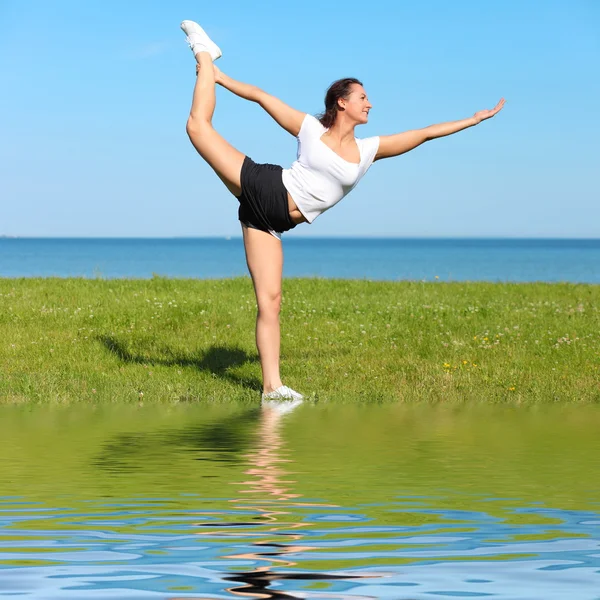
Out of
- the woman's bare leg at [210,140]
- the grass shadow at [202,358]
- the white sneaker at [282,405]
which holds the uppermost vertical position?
the woman's bare leg at [210,140]

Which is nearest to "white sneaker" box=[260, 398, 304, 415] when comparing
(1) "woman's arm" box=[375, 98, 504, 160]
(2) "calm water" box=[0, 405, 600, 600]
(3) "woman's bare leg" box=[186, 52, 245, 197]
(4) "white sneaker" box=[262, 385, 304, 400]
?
(4) "white sneaker" box=[262, 385, 304, 400]

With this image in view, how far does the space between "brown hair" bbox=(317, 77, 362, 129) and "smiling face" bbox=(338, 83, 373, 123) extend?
44mm

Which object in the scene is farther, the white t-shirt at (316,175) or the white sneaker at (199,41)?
the white sneaker at (199,41)

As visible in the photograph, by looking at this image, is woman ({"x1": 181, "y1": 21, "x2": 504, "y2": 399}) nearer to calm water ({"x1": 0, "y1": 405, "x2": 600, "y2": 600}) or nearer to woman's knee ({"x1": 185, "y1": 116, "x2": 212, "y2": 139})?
woman's knee ({"x1": 185, "y1": 116, "x2": 212, "y2": 139})

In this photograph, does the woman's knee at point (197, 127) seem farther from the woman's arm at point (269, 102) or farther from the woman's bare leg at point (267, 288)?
the woman's bare leg at point (267, 288)

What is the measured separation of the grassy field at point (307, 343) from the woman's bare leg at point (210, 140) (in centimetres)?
220

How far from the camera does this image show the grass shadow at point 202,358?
11.6 meters

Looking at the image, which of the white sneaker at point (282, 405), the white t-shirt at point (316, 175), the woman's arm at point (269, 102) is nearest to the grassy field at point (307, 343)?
the white sneaker at point (282, 405)

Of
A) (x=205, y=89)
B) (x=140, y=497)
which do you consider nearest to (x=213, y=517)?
(x=140, y=497)

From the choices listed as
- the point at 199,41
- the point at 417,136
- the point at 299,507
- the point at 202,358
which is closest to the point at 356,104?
the point at 417,136

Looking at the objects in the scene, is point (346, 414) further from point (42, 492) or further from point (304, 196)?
point (42, 492)

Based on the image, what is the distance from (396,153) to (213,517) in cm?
588

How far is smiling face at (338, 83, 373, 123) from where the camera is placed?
9.58 meters

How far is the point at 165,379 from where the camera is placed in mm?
10820
